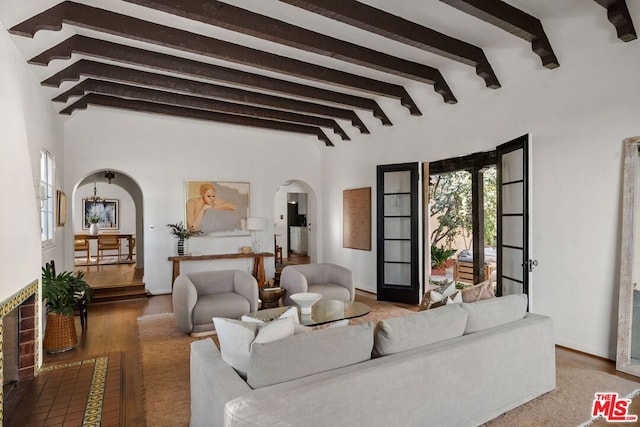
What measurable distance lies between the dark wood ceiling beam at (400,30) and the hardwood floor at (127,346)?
2969mm

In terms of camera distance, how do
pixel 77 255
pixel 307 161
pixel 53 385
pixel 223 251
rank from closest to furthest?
pixel 53 385
pixel 223 251
pixel 307 161
pixel 77 255

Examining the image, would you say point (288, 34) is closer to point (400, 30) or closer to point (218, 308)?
point (400, 30)

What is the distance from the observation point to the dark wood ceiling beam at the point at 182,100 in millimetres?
4879

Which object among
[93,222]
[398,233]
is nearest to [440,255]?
[398,233]

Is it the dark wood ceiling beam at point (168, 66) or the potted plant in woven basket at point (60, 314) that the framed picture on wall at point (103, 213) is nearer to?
A: the dark wood ceiling beam at point (168, 66)

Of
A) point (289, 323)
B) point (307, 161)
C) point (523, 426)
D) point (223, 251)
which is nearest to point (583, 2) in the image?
point (523, 426)

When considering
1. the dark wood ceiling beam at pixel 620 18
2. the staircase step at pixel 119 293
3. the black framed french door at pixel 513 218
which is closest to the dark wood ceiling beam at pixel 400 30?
the black framed french door at pixel 513 218

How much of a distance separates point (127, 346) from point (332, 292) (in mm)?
2433

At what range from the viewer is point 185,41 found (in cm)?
353

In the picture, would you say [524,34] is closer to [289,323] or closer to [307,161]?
[289,323]

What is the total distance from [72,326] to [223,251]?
3.29m

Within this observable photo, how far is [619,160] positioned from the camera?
10.6 ft

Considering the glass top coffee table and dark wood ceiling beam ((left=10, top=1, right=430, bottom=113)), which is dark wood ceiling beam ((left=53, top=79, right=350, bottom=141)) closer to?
dark wood ceiling beam ((left=10, top=1, right=430, bottom=113))

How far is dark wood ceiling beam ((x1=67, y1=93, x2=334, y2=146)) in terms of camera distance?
545 centimetres
